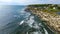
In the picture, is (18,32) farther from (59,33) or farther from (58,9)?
(58,9)

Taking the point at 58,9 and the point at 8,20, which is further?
the point at 58,9

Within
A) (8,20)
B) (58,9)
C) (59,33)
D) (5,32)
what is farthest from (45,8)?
(5,32)

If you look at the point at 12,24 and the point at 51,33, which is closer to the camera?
the point at 51,33

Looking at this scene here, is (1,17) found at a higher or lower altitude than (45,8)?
higher

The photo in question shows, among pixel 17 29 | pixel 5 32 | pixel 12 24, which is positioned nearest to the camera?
pixel 5 32

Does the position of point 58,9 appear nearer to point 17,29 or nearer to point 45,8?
point 45,8

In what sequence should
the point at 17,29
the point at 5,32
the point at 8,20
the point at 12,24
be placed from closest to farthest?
the point at 5,32, the point at 17,29, the point at 12,24, the point at 8,20

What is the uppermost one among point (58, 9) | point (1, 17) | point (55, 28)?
point (1, 17)

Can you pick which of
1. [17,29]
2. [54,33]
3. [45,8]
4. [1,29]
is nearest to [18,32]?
[17,29]

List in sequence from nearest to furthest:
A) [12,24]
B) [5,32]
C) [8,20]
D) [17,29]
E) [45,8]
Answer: [5,32], [17,29], [12,24], [8,20], [45,8]
